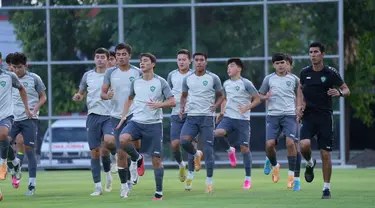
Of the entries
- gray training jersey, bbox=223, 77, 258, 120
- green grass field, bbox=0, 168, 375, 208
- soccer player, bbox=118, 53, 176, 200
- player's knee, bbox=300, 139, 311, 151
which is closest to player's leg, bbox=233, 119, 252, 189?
gray training jersey, bbox=223, 77, 258, 120

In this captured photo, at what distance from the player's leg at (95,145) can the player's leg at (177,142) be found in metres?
2.05

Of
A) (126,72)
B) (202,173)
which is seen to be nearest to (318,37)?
(202,173)

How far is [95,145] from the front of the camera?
776 inches

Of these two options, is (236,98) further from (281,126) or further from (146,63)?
(146,63)

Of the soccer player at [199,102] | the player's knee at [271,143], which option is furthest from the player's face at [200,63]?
the player's knee at [271,143]

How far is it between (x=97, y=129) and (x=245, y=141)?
10.6 feet

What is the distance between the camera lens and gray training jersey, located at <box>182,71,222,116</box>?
65.9 feet

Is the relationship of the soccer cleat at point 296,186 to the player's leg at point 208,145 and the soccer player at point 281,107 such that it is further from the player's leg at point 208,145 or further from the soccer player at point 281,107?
the player's leg at point 208,145

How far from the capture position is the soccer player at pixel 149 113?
1791 centimetres

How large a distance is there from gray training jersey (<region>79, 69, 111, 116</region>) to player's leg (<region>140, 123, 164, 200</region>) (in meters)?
2.08

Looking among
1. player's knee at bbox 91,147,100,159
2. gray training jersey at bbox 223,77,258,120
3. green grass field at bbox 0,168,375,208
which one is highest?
gray training jersey at bbox 223,77,258,120

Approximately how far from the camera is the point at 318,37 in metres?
32.9

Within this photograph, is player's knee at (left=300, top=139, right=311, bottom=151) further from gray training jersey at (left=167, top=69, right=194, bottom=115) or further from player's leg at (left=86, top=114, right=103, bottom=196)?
gray training jersey at (left=167, top=69, right=194, bottom=115)

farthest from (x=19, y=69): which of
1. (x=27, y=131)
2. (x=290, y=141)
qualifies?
(x=290, y=141)
